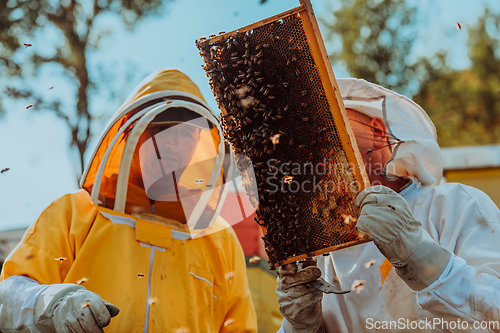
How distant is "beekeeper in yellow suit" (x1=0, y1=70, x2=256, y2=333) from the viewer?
2.34m

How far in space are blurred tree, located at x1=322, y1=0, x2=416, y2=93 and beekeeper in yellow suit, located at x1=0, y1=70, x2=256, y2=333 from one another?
2430 cm

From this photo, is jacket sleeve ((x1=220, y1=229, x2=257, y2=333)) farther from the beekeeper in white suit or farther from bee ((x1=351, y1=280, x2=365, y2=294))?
bee ((x1=351, y1=280, x2=365, y2=294))

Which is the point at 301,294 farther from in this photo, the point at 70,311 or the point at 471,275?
the point at 70,311

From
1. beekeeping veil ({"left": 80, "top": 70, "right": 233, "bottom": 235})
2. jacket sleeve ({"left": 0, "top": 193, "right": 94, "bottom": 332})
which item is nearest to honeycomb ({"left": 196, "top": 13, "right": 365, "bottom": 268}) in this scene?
beekeeping veil ({"left": 80, "top": 70, "right": 233, "bottom": 235})

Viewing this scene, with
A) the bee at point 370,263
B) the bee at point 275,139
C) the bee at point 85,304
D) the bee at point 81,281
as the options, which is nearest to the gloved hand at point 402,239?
the bee at point 370,263

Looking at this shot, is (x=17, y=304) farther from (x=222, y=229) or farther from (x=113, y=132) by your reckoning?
(x=222, y=229)

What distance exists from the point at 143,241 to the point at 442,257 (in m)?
2.00

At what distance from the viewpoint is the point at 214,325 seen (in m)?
2.97

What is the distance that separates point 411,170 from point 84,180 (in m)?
2.42

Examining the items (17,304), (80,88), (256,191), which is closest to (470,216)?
(256,191)

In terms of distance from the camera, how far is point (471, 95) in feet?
91.1

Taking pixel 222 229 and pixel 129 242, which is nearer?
pixel 129 242

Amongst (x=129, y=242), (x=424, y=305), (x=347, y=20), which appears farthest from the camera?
(x=347, y=20)

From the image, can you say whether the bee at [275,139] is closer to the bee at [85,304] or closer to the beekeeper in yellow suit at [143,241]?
the beekeeper in yellow suit at [143,241]
